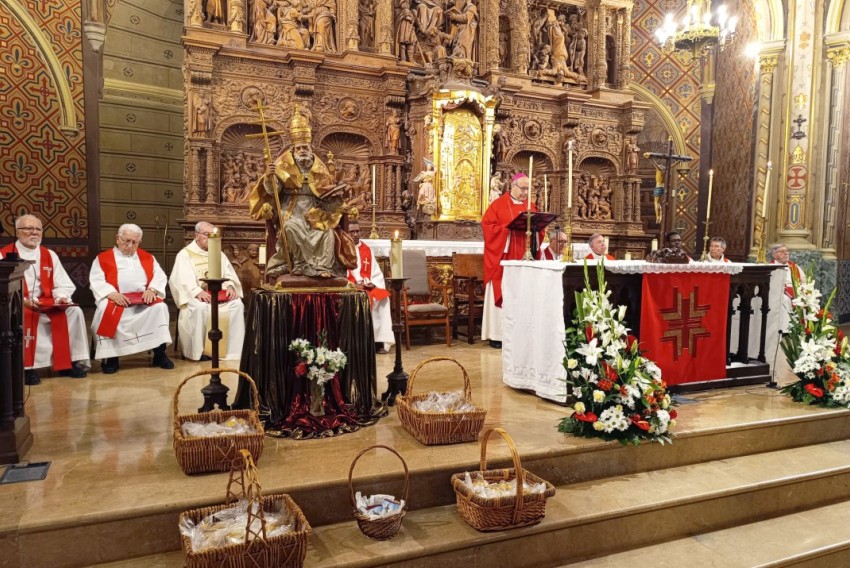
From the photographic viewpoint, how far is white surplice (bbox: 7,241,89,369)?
549cm

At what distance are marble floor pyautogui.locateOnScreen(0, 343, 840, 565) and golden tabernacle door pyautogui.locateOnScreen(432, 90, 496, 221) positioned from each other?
3.95 meters

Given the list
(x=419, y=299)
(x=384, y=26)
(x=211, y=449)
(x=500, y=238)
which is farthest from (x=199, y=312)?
(x=384, y=26)

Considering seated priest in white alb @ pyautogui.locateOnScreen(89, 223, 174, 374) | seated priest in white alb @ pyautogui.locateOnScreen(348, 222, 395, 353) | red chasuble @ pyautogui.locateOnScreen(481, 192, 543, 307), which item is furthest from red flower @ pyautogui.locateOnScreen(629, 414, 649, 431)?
seated priest in white alb @ pyautogui.locateOnScreen(89, 223, 174, 374)

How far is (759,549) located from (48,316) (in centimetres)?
582

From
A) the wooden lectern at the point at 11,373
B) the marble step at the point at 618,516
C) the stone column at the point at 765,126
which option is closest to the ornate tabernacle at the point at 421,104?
the stone column at the point at 765,126

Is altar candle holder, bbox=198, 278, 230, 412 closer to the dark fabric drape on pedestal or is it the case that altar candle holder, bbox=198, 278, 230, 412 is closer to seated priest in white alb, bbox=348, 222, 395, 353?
the dark fabric drape on pedestal

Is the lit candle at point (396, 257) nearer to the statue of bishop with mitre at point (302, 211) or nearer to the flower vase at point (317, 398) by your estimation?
the statue of bishop with mitre at point (302, 211)

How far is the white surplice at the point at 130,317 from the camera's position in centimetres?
582

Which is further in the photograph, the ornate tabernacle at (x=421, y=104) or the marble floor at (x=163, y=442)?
the ornate tabernacle at (x=421, y=104)

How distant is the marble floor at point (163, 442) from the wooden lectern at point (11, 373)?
0.12 m

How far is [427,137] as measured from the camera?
357 inches

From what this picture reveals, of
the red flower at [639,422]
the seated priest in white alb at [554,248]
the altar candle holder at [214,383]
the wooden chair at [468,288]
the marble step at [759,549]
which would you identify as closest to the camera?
the marble step at [759,549]

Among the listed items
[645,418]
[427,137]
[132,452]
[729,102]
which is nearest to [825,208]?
[729,102]

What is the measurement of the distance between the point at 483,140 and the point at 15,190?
6721mm
